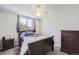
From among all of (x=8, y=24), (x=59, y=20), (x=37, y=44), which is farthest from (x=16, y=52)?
(x=59, y=20)

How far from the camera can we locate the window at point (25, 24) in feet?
6.20

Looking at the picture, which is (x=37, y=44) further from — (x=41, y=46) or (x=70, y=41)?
(x=70, y=41)

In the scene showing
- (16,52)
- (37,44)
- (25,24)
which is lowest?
(16,52)

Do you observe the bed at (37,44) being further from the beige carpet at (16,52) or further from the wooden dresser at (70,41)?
the wooden dresser at (70,41)

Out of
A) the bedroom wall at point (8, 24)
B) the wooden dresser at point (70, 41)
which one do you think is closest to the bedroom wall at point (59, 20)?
the wooden dresser at point (70, 41)

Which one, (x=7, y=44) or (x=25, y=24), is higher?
(x=25, y=24)

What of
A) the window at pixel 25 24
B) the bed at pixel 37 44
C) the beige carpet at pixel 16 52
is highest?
the window at pixel 25 24

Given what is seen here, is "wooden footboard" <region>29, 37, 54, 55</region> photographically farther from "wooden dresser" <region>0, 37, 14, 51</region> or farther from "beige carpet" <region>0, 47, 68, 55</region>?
"wooden dresser" <region>0, 37, 14, 51</region>

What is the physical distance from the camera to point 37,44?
1.89m

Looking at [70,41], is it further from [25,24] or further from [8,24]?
[8,24]

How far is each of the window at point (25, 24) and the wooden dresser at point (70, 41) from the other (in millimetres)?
580

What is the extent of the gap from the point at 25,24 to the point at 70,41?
89 cm
